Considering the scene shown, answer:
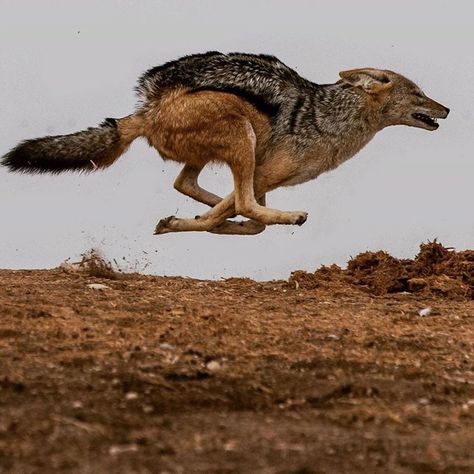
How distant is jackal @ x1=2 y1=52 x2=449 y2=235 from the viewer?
33.3 feet

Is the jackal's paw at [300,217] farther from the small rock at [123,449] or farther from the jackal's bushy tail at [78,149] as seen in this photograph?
the small rock at [123,449]

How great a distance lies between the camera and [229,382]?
5590 mm

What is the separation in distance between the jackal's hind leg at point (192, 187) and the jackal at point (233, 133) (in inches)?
0.4

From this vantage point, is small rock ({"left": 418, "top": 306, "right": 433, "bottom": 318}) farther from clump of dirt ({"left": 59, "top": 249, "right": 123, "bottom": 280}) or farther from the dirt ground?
clump of dirt ({"left": 59, "top": 249, "right": 123, "bottom": 280})

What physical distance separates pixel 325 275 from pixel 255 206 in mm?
1408

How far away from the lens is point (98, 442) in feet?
14.2

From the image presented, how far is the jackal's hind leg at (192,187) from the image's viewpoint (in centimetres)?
1115

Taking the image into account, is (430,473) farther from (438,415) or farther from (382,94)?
(382,94)

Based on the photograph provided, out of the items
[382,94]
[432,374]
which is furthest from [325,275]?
[432,374]

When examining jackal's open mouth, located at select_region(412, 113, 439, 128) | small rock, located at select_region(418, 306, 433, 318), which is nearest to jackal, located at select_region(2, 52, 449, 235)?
jackal's open mouth, located at select_region(412, 113, 439, 128)

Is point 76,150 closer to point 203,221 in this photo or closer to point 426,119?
point 203,221

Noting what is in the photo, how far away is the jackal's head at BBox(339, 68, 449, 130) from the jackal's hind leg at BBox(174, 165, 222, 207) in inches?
85.1

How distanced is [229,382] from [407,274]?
232 inches

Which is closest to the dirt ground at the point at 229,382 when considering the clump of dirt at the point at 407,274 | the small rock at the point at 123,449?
the small rock at the point at 123,449
